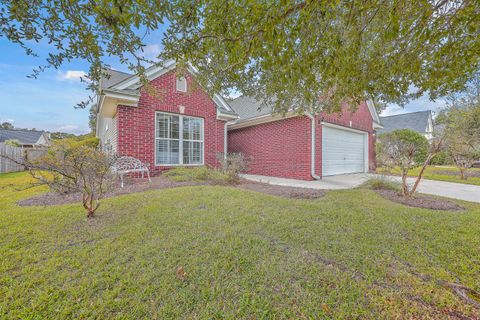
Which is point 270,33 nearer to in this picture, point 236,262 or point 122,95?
point 236,262

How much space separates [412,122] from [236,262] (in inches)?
1280

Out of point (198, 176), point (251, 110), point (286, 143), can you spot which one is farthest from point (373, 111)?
point (198, 176)

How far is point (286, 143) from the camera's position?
915cm

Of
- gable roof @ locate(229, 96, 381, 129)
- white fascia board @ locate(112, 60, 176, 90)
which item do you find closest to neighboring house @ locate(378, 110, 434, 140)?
gable roof @ locate(229, 96, 381, 129)

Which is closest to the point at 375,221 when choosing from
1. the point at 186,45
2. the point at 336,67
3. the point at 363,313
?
the point at 363,313

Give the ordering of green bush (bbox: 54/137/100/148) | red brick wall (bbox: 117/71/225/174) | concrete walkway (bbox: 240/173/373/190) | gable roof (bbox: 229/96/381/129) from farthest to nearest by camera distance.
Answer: gable roof (bbox: 229/96/381/129) < red brick wall (bbox: 117/71/225/174) < concrete walkway (bbox: 240/173/373/190) < green bush (bbox: 54/137/100/148)

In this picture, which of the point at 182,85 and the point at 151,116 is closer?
the point at 151,116

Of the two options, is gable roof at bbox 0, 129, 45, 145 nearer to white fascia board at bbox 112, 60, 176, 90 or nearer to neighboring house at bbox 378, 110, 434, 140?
white fascia board at bbox 112, 60, 176, 90

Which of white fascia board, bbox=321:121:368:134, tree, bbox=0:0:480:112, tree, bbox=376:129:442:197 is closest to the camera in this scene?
tree, bbox=0:0:480:112

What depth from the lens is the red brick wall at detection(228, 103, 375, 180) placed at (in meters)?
8.53

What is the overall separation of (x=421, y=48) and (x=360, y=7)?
46.5 inches

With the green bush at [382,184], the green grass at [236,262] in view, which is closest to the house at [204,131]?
the green bush at [382,184]

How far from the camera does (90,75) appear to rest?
261 centimetres

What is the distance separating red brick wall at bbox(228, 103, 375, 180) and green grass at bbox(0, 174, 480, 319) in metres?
4.76
